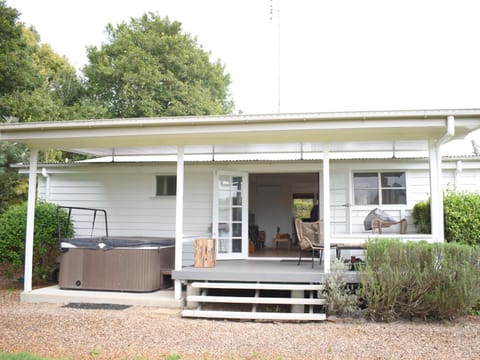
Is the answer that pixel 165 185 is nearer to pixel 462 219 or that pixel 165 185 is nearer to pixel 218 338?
pixel 218 338

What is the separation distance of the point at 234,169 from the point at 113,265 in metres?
3.05

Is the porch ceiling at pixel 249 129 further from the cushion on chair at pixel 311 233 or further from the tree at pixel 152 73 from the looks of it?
the tree at pixel 152 73

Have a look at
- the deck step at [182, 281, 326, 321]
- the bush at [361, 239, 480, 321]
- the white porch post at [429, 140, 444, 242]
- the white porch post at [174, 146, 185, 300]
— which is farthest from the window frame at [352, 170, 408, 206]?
the white porch post at [174, 146, 185, 300]

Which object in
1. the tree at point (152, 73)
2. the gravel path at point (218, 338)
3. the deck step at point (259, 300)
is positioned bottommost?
the gravel path at point (218, 338)

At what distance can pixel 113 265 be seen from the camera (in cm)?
700

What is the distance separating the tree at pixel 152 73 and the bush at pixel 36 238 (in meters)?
12.3

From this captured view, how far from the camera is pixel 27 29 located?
2170 centimetres

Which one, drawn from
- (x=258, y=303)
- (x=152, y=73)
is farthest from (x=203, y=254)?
(x=152, y=73)

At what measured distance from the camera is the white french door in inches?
334

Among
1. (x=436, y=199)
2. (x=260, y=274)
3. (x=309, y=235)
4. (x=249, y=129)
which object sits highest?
(x=249, y=129)

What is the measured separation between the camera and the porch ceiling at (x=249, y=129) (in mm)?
5633

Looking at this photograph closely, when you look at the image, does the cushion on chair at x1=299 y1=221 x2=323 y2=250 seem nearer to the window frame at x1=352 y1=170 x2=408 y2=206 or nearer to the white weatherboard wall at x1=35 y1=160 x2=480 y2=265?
the white weatherboard wall at x1=35 y1=160 x2=480 y2=265

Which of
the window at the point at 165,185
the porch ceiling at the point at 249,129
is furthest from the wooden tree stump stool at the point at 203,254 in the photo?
the window at the point at 165,185

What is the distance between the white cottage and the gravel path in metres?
1.01
